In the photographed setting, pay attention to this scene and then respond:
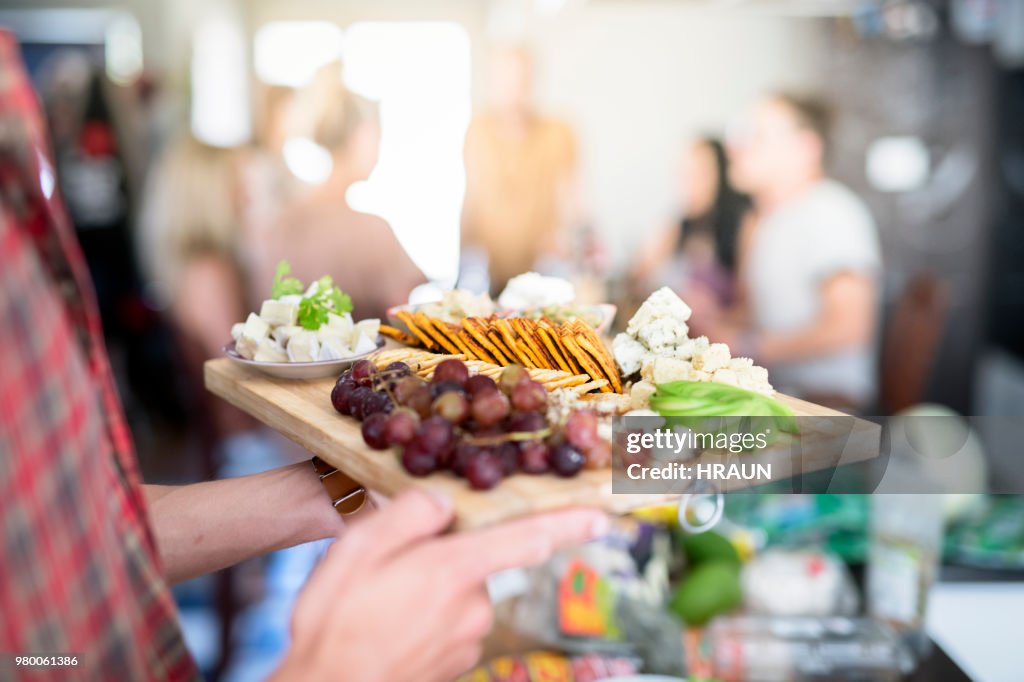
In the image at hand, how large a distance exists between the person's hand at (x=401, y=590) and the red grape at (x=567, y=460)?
0.08 meters

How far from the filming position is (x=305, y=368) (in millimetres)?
1315

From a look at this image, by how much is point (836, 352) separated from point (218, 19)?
440 cm

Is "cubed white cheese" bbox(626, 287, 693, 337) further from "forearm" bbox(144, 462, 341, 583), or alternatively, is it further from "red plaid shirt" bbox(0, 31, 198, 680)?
"red plaid shirt" bbox(0, 31, 198, 680)

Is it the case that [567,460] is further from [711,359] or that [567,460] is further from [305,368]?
[305,368]

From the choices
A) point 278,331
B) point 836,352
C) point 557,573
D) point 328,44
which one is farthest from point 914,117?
point 278,331

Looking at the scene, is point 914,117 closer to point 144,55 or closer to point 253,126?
point 253,126

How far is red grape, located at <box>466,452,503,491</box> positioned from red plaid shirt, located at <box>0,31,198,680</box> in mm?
334

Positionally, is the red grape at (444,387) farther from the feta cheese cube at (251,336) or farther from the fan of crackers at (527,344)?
the feta cheese cube at (251,336)

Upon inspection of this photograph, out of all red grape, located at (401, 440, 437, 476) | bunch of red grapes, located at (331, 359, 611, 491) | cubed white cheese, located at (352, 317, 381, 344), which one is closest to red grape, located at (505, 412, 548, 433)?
bunch of red grapes, located at (331, 359, 611, 491)

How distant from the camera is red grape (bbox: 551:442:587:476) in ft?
3.11

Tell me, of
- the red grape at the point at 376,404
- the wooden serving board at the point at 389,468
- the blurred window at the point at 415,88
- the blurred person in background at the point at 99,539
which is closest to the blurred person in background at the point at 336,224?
the blurred window at the point at 415,88

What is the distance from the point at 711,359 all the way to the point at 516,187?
412 cm

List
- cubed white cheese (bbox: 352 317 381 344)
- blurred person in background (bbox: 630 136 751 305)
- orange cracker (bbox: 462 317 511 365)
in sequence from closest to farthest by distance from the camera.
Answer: orange cracker (bbox: 462 317 511 365) < cubed white cheese (bbox: 352 317 381 344) < blurred person in background (bbox: 630 136 751 305)

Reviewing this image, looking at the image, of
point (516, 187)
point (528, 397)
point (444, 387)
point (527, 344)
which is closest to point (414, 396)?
point (444, 387)
